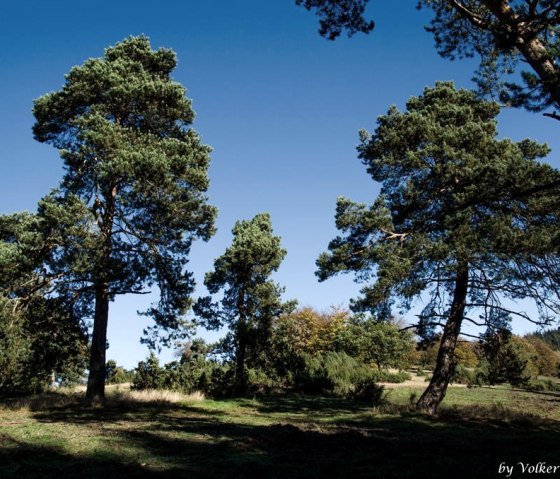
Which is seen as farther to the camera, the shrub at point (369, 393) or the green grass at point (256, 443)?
the shrub at point (369, 393)

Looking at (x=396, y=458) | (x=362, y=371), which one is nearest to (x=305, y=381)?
(x=362, y=371)

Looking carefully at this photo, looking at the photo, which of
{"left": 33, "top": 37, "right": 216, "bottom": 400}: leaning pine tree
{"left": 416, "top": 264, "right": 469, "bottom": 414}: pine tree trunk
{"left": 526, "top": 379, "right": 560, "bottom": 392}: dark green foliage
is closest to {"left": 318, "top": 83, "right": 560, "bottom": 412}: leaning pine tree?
{"left": 416, "top": 264, "right": 469, "bottom": 414}: pine tree trunk

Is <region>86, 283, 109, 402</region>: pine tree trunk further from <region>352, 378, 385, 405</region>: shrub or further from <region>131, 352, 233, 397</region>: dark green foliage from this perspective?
<region>352, 378, 385, 405</region>: shrub

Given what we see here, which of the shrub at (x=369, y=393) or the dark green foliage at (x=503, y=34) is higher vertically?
the dark green foliage at (x=503, y=34)

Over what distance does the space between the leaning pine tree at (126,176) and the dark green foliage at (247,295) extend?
211 inches

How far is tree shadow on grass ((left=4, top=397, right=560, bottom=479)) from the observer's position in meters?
6.72

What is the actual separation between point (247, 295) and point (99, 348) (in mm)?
10059

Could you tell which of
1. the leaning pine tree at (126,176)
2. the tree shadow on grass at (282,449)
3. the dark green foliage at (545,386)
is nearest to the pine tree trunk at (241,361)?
the leaning pine tree at (126,176)

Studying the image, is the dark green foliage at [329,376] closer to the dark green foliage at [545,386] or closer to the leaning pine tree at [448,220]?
the leaning pine tree at [448,220]

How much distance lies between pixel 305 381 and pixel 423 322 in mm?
12325

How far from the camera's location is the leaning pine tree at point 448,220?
14.2m

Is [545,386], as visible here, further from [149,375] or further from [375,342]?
[149,375]

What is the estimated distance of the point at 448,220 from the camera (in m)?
12.9

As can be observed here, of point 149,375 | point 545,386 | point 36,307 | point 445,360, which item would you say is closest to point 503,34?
point 445,360
